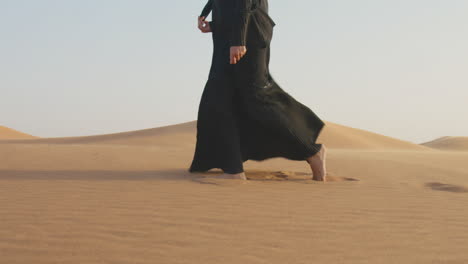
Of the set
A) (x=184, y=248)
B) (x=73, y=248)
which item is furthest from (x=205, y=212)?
(x=73, y=248)

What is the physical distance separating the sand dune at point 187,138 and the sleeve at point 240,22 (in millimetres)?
13248

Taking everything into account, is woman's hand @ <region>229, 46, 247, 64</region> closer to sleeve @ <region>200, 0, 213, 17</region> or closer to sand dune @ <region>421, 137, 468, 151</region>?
sleeve @ <region>200, 0, 213, 17</region>

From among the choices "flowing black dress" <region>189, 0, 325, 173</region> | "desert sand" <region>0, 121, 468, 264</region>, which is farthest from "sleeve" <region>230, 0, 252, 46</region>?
"desert sand" <region>0, 121, 468, 264</region>

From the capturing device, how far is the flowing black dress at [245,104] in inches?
185

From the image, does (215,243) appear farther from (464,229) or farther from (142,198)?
(464,229)

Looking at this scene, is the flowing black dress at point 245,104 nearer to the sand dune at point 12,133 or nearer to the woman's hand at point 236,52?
the woman's hand at point 236,52

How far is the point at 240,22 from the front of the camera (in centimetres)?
455

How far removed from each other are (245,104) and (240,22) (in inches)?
29.6

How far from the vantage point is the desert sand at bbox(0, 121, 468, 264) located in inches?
96.1

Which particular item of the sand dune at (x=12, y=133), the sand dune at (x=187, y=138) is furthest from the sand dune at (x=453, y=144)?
the sand dune at (x=12, y=133)

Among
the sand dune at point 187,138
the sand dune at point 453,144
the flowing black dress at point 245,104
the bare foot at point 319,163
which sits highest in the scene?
the flowing black dress at point 245,104

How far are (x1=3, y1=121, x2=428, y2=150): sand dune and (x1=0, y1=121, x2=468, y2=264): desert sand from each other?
13062mm

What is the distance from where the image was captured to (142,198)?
3.68 metres

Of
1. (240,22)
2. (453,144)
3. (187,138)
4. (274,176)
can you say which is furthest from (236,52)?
(453,144)
